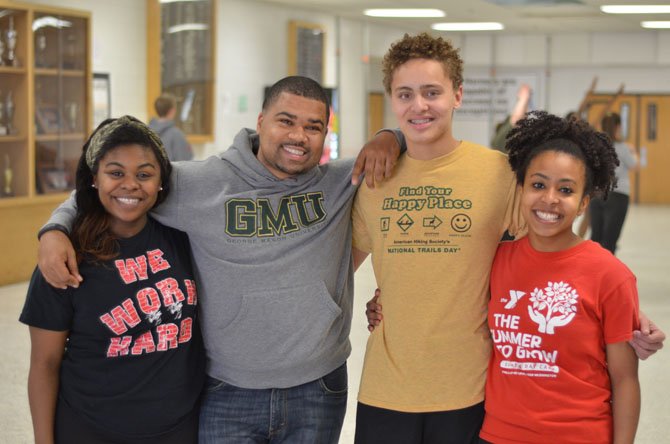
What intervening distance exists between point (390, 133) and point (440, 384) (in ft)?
2.38

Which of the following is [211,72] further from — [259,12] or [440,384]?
[440,384]

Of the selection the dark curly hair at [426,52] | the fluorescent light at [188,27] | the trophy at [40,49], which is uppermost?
the fluorescent light at [188,27]

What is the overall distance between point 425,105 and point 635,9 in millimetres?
10906

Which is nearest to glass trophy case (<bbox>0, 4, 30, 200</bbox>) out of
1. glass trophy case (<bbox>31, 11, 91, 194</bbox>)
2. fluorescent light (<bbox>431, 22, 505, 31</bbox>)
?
glass trophy case (<bbox>31, 11, 91, 194</bbox>)

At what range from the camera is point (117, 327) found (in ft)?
7.09

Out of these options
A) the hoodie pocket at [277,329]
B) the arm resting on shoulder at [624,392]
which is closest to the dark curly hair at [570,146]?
the arm resting on shoulder at [624,392]

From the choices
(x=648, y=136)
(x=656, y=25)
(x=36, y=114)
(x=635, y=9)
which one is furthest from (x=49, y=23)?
(x=648, y=136)

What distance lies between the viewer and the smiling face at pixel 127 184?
87.9 inches

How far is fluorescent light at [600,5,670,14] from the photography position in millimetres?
11769

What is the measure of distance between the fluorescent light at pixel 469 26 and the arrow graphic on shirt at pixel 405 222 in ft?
43.2

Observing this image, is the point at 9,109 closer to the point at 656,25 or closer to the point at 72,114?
the point at 72,114

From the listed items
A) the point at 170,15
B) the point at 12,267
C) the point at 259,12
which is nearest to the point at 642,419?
the point at 12,267

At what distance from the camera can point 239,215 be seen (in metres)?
2.34

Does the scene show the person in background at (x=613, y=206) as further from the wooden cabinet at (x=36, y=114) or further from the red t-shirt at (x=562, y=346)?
the red t-shirt at (x=562, y=346)
